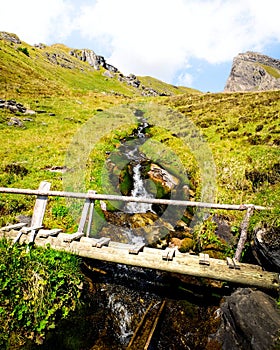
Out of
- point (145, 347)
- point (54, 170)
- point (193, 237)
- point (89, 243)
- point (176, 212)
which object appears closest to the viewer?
point (145, 347)

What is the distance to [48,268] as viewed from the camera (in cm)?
711

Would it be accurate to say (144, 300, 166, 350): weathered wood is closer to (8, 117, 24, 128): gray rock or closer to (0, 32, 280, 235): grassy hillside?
(0, 32, 280, 235): grassy hillside

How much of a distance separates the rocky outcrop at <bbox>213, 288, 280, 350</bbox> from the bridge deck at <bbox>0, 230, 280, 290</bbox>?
42cm

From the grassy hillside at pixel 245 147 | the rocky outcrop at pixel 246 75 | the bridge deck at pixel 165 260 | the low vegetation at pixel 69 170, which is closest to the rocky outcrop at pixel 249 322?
the bridge deck at pixel 165 260

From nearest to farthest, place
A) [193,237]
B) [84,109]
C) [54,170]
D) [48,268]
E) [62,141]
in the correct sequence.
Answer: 1. [48,268]
2. [193,237]
3. [54,170]
4. [62,141]
5. [84,109]

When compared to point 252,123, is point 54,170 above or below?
below

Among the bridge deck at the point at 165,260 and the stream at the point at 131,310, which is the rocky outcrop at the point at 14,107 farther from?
the stream at the point at 131,310

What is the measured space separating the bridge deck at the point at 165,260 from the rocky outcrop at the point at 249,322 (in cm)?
42

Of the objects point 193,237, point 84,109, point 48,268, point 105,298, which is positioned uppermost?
point 84,109

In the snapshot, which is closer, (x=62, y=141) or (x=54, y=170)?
(x=54, y=170)

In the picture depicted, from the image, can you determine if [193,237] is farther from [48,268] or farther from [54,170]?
[54,170]

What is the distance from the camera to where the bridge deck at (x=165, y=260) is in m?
6.70

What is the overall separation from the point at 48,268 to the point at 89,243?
1511 mm

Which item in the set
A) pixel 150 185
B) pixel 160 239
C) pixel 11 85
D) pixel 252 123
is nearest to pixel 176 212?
pixel 160 239
